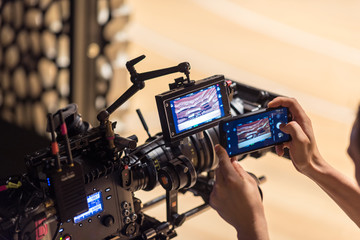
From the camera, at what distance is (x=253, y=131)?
2.29 meters

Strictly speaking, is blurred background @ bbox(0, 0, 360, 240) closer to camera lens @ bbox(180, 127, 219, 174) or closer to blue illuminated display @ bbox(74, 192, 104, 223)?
camera lens @ bbox(180, 127, 219, 174)

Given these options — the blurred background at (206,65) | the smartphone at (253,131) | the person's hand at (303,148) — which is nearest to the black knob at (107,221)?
the smartphone at (253,131)

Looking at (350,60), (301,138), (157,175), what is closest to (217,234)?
(157,175)

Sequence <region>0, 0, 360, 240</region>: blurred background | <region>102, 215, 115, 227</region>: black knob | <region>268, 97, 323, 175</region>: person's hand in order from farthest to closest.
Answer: <region>0, 0, 360, 240</region>: blurred background < <region>102, 215, 115, 227</region>: black knob < <region>268, 97, 323, 175</region>: person's hand

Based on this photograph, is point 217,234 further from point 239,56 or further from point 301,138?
point 239,56

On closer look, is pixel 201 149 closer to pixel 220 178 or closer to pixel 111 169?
pixel 111 169

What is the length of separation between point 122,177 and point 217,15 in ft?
13.7

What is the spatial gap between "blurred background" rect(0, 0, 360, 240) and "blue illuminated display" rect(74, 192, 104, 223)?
118 cm

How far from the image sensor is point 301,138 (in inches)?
83.5

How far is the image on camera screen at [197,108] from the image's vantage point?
7.56 ft

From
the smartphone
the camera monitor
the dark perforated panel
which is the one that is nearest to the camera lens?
the camera monitor

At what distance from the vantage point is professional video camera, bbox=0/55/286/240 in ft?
6.48

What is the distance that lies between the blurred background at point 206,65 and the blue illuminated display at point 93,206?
118 cm

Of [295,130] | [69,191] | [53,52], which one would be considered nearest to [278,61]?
[53,52]
